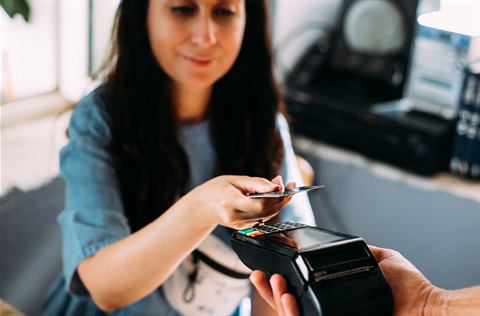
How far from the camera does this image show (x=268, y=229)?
0.64 meters

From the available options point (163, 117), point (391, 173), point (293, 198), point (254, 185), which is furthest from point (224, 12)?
point (391, 173)

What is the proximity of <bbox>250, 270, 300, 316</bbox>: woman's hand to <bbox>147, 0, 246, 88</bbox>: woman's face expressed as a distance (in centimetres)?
43

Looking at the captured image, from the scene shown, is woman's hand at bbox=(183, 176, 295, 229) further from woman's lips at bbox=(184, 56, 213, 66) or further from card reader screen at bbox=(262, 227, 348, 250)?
woman's lips at bbox=(184, 56, 213, 66)

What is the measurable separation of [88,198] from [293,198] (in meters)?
0.30

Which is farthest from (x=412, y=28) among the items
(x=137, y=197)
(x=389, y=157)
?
(x=137, y=197)

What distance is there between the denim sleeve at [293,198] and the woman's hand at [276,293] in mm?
241

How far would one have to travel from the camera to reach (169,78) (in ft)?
3.46

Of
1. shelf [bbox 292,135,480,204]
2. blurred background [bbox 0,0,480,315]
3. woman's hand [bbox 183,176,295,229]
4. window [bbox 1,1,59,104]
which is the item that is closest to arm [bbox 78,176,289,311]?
woman's hand [bbox 183,176,295,229]

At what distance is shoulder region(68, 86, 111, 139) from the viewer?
3.28ft

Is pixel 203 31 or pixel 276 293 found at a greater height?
pixel 203 31

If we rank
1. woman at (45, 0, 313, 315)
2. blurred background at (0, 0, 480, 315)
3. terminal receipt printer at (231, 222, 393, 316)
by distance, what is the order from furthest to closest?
blurred background at (0, 0, 480, 315) → woman at (45, 0, 313, 315) → terminal receipt printer at (231, 222, 393, 316)

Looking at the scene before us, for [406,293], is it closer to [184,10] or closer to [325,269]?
[325,269]

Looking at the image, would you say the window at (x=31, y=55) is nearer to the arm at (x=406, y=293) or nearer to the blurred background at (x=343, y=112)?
the blurred background at (x=343, y=112)

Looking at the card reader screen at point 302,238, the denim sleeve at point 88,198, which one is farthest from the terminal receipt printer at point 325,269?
the denim sleeve at point 88,198
